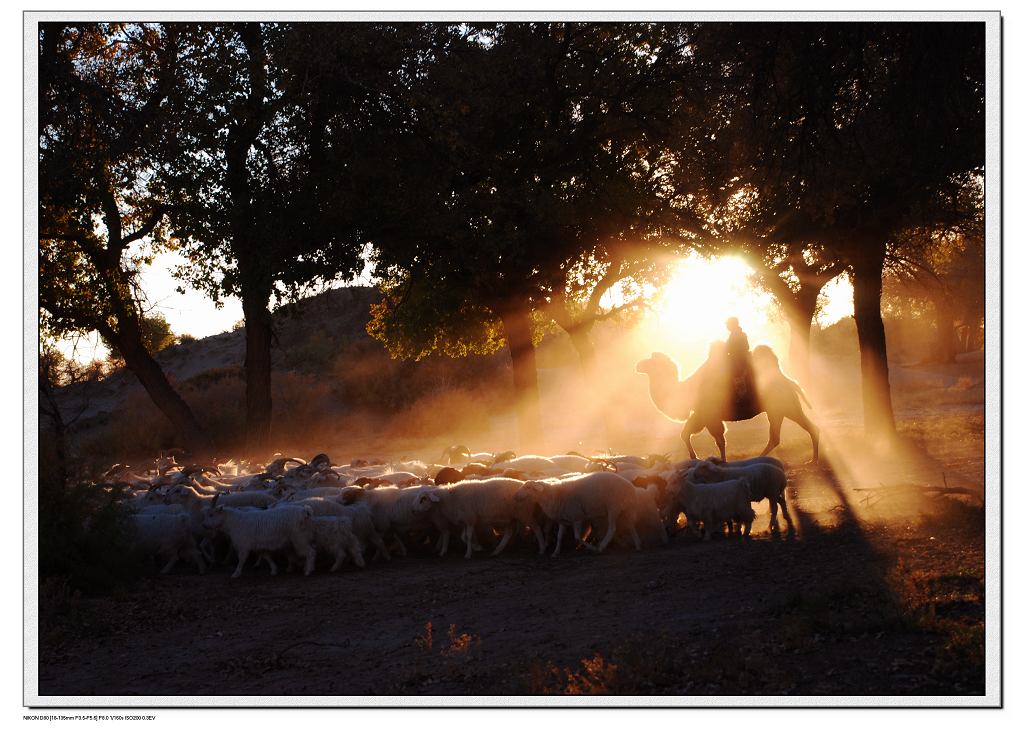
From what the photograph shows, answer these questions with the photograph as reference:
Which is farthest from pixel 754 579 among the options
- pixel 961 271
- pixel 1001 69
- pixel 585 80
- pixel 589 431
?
pixel 589 431

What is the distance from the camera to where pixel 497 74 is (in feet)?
56.6

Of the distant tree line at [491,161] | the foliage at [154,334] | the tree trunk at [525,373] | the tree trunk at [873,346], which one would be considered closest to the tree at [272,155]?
the distant tree line at [491,161]

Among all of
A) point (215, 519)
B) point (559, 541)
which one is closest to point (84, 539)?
point (215, 519)

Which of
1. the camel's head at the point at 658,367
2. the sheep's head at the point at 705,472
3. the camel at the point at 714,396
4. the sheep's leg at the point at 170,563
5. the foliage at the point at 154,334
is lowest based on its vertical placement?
the sheep's leg at the point at 170,563

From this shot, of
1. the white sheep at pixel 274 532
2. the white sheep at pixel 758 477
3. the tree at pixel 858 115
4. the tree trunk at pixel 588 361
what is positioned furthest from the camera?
the tree trunk at pixel 588 361

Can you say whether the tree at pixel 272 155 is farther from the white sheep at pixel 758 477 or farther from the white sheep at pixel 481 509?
the white sheep at pixel 758 477

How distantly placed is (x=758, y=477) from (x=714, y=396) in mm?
4582

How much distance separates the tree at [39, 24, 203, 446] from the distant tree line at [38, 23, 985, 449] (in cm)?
5

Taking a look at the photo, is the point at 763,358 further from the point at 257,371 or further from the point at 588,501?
the point at 257,371

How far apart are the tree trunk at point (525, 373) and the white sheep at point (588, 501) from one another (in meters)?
10.1

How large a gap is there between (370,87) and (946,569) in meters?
11.2

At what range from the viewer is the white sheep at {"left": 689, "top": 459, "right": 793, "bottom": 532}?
40.1ft

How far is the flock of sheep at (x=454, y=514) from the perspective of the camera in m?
11.2

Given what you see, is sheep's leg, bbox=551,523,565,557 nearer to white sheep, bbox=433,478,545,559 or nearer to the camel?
white sheep, bbox=433,478,545,559
